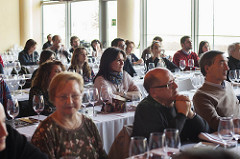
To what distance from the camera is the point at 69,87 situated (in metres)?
2.86

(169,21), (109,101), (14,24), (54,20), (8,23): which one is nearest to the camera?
(109,101)

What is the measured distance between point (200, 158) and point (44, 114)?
352 centimetres

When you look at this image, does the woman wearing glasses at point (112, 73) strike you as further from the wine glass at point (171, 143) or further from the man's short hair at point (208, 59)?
the wine glass at point (171, 143)

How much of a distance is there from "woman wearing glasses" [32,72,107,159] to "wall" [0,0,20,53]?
14664 millimetres

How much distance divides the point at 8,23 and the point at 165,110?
1492 centimetres

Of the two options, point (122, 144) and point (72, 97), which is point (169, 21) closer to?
point (122, 144)

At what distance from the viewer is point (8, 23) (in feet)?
55.8

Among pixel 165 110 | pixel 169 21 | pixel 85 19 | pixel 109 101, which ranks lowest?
pixel 109 101

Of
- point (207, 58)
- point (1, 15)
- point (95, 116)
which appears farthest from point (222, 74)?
point (1, 15)

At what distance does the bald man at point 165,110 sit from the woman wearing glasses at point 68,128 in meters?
0.40

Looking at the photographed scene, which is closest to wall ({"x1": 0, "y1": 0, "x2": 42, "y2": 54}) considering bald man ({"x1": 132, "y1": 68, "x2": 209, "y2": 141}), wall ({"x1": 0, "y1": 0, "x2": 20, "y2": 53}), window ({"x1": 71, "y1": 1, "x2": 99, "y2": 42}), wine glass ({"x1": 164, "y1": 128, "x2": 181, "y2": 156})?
wall ({"x1": 0, "y1": 0, "x2": 20, "y2": 53})

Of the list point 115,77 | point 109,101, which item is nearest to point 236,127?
point 109,101

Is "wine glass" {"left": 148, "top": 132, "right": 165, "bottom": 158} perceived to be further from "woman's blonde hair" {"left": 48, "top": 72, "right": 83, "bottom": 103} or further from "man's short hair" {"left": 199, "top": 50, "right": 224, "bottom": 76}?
"man's short hair" {"left": 199, "top": 50, "right": 224, "bottom": 76}

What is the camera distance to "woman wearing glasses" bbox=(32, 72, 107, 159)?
2725 mm
